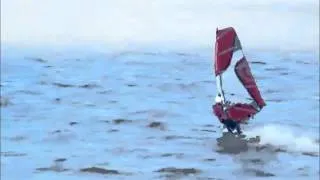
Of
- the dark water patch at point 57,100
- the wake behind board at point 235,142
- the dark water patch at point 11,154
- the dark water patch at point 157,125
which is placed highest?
the dark water patch at point 57,100

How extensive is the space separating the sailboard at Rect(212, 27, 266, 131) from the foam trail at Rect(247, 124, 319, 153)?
0.32 feet

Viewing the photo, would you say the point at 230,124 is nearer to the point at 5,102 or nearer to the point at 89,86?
the point at 89,86

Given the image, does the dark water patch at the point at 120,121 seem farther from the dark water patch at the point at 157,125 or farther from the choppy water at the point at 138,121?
the dark water patch at the point at 157,125

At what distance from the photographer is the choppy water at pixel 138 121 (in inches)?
138

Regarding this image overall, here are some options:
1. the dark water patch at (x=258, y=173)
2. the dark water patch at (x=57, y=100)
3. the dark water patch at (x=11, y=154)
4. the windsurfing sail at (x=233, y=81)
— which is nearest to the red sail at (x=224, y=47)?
the windsurfing sail at (x=233, y=81)

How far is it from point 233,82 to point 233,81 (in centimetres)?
1

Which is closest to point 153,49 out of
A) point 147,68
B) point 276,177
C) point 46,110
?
point 147,68

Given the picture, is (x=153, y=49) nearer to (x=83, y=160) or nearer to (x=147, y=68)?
(x=147, y=68)

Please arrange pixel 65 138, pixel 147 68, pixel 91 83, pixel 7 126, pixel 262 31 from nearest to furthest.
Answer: pixel 7 126
pixel 65 138
pixel 91 83
pixel 147 68
pixel 262 31

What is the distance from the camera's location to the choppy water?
3518mm

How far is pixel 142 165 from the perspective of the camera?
11.8 ft

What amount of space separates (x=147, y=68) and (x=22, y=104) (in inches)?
49.8

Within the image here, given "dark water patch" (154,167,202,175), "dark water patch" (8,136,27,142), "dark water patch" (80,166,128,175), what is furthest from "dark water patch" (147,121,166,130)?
"dark water patch" (8,136,27,142)

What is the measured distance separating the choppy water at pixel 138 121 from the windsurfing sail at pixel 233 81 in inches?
4.6
